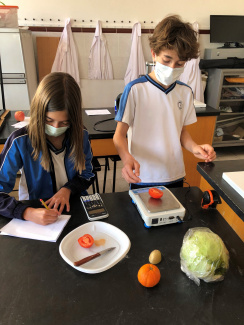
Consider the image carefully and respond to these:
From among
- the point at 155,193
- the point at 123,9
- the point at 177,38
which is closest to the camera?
the point at 155,193

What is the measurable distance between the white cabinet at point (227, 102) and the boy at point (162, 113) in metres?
2.43

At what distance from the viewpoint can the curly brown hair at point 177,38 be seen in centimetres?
112

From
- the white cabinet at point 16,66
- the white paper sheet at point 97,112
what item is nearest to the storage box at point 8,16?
the white cabinet at point 16,66

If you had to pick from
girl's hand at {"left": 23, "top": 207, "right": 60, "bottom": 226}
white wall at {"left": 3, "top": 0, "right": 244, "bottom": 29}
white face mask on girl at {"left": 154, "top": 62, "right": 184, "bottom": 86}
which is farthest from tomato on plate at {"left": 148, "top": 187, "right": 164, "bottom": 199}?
white wall at {"left": 3, "top": 0, "right": 244, "bottom": 29}

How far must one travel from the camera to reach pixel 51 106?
3.35 feet

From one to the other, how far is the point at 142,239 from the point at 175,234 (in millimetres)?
123

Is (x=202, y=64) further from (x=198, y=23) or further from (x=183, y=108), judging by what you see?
(x=183, y=108)

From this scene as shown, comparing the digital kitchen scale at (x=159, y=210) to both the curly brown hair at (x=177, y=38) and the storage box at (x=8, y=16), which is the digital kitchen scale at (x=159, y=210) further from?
the storage box at (x=8, y=16)

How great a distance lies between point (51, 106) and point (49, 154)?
234 millimetres

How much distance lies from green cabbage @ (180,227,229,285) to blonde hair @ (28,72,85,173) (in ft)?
2.20

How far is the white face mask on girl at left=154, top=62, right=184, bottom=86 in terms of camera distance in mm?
1211

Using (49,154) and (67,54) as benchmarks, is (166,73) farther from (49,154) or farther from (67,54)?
(67,54)

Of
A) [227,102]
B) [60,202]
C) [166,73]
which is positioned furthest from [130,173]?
[227,102]

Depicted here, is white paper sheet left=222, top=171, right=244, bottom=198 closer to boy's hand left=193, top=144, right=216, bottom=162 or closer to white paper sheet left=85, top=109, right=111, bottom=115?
boy's hand left=193, top=144, right=216, bottom=162
